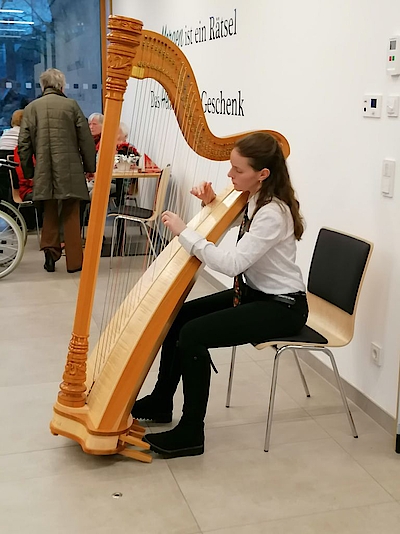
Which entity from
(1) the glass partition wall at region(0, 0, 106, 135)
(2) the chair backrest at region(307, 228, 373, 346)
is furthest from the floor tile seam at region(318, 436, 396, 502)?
(1) the glass partition wall at region(0, 0, 106, 135)

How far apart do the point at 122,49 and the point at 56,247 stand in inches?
130

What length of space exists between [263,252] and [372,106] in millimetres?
848

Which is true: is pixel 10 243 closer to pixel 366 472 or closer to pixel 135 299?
pixel 135 299

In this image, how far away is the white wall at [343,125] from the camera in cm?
284

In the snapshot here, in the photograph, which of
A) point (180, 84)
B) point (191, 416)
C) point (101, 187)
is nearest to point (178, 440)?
point (191, 416)

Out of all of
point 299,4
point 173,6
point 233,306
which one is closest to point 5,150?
point 173,6

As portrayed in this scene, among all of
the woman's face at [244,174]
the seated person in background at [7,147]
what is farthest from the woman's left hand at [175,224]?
the seated person in background at [7,147]

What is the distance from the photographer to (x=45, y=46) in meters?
7.77

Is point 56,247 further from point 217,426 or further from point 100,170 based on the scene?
point 100,170

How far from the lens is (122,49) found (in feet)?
7.18

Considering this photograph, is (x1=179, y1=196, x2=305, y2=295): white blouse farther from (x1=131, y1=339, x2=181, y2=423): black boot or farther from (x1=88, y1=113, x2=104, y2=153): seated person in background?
(x1=88, y1=113, x2=104, y2=153): seated person in background

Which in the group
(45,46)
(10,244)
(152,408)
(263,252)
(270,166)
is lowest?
(152,408)

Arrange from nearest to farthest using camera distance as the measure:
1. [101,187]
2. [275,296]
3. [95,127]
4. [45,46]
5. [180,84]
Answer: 1. [101,187]
2. [180,84]
3. [275,296]
4. [95,127]
5. [45,46]

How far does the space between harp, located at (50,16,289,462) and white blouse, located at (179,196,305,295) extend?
0.09 meters
